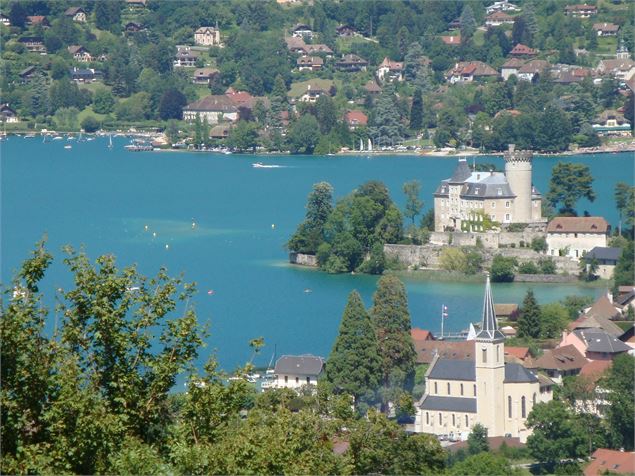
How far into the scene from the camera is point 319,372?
17.8m

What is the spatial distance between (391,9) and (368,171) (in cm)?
2440

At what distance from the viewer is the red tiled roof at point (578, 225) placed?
26578 mm

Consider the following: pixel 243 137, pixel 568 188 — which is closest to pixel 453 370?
pixel 568 188

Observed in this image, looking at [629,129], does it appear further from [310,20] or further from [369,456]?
[369,456]

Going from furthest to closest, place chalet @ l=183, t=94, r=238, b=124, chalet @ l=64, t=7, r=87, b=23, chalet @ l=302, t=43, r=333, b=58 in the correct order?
chalet @ l=64, t=7, r=87, b=23 → chalet @ l=302, t=43, r=333, b=58 → chalet @ l=183, t=94, r=238, b=124

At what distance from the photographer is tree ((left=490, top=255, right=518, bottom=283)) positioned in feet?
83.8

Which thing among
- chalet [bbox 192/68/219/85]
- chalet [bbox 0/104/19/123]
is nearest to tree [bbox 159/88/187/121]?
chalet [bbox 192/68/219/85]

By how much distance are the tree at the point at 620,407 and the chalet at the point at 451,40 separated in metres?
46.3

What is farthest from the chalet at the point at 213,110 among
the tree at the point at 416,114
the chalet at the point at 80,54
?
the chalet at the point at 80,54

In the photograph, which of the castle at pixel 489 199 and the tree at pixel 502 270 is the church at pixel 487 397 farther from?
the castle at pixel 489 199

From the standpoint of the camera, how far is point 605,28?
61688 mm

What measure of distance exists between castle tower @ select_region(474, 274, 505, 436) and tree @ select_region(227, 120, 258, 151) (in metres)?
34.7

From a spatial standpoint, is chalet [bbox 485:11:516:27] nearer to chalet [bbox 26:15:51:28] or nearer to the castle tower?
chalet [bbox 26:15:51:28]

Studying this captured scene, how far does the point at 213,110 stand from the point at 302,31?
10396mm
